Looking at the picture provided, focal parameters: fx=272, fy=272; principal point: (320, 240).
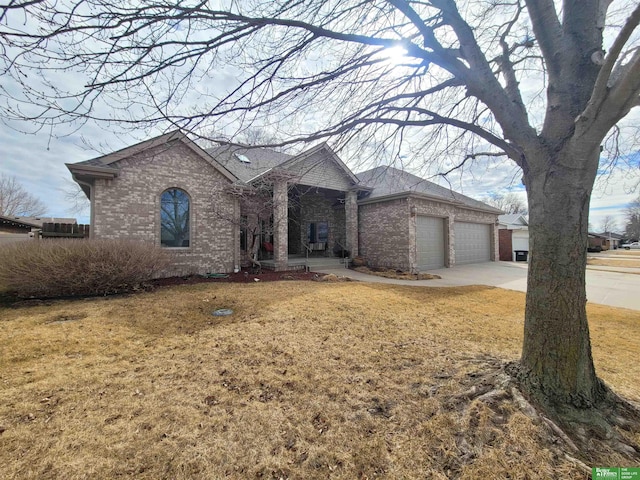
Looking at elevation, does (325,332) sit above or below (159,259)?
below

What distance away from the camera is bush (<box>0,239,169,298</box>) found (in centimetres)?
637

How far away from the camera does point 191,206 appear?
10664 mm

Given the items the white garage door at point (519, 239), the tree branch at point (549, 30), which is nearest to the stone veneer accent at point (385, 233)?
the tree branch at point (549, 30)

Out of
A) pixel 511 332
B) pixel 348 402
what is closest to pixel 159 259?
pixel 348 402

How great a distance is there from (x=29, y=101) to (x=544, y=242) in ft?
16.1

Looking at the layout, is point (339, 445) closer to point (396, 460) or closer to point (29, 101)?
point (396, 460)

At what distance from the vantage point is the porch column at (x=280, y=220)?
1187 cm

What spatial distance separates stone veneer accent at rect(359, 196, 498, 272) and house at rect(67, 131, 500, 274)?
0.16 feet

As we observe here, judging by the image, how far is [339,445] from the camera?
2.13m

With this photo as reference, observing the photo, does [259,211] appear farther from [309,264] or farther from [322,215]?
[322,215]

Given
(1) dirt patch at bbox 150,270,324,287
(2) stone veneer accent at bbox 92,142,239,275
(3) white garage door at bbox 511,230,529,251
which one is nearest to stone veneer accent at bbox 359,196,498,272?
(1) dirt patch at bbox 150,270,324,287

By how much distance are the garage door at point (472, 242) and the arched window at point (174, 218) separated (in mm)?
13842

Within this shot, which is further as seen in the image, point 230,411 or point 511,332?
point 511,332

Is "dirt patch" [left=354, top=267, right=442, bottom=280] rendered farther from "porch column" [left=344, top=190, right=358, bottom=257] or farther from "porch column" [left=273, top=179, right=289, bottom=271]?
"porch column" [left=273, top=179, right=289, bottom=271]
